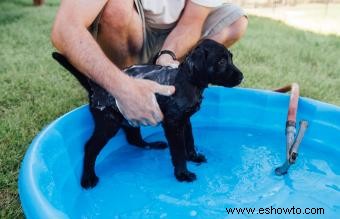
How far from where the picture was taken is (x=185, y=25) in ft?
8.61

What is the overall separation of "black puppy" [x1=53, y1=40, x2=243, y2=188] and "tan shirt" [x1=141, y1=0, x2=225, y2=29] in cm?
53

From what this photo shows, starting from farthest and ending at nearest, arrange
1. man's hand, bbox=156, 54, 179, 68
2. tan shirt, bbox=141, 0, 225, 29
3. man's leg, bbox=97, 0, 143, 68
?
tan shirt, bbox=141, 0, 225, 29 < man's hand, bbox=156, 54, 179, 68 < man's leg, bbox=97, 0, 143, 68

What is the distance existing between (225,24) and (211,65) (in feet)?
2.94

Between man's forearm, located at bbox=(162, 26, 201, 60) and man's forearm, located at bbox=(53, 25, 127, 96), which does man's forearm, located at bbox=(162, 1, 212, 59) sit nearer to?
man's forearm, located at bbox=(162, 26, 201, 60)

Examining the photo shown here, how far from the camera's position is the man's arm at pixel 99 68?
1986mm

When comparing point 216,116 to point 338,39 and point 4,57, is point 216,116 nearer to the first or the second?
point 4,57

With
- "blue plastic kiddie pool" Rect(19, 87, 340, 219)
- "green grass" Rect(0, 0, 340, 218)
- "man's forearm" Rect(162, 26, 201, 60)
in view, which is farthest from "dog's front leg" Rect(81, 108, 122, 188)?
"man's forearm" Rect(162, 26, 201, 60)

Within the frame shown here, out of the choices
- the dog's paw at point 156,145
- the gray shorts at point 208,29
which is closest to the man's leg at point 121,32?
the gray shorts at point 208,29

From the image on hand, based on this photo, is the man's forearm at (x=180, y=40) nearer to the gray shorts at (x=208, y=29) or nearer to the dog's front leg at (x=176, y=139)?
the gray shorts at (x=208, y=29)

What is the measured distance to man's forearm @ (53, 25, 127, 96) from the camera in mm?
2002

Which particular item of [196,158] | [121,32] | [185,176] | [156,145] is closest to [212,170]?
[196,158]

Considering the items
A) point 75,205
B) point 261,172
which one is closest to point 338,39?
point 261,172

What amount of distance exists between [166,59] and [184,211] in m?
0.84

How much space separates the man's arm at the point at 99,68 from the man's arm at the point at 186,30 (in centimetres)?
60
